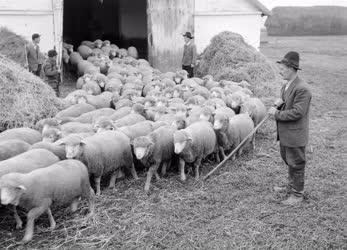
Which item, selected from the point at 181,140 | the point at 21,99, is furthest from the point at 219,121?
the point at 21,99

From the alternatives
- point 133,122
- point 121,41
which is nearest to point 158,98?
point 133,122

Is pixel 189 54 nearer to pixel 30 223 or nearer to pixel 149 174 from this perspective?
pixel 149 174

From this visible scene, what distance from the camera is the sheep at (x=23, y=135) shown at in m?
8.04

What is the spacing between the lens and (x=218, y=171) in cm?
866

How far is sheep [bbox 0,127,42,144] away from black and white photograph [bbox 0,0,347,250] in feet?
0.08

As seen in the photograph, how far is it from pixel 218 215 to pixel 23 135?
3.87 meters

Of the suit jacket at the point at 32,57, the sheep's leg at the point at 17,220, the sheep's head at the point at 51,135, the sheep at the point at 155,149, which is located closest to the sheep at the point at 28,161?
the sheep's leg at the point at 17,220

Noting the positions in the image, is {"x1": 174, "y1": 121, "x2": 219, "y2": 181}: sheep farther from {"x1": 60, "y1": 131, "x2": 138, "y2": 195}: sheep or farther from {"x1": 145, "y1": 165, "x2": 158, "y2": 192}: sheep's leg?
{"x1": 60, "y1": 131, "x2": 138, "y2": 195}: sheep

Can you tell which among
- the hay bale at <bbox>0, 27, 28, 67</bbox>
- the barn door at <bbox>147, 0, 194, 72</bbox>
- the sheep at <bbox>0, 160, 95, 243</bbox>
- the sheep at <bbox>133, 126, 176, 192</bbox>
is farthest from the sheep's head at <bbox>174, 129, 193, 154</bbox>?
the barn door at <bbox>147, 0, 194, 72</bbox>

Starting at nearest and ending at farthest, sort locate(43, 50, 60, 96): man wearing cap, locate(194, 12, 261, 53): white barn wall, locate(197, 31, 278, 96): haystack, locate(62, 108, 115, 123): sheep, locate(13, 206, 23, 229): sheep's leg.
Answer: locate(13, 206, 23, 229): sheep's leg, locate(62, 108, 115, 123): sheep, locate(43, 50, 60, 96): man wearing cap, locate(197, 31, 278, 96): haystack, locate(194, 12, 261, 53): white barn wall

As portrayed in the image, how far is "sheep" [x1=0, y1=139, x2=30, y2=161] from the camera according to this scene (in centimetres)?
714

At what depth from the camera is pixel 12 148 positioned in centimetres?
729

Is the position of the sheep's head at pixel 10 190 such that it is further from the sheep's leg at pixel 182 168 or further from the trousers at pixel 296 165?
the trousers at pixel 296 165

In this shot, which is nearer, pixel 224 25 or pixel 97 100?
pixel 97 100
